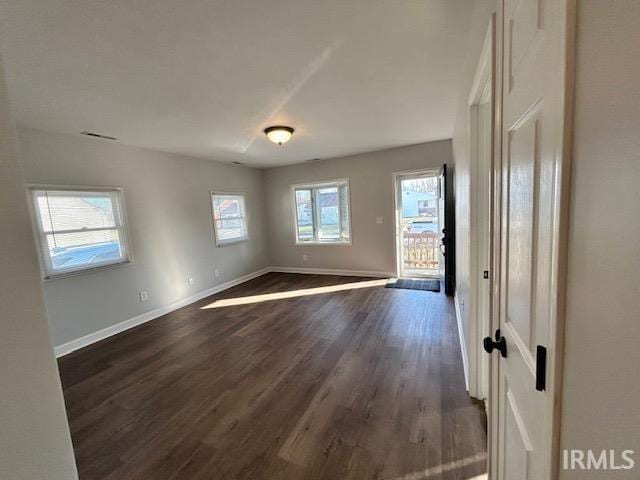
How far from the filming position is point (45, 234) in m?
2.90

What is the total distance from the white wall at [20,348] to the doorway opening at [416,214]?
16.2 ft

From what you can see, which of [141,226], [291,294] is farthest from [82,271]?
[291,294]

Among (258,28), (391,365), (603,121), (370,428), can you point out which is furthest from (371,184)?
(603,121)

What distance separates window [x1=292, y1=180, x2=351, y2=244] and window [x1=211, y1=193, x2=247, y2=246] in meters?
1.19

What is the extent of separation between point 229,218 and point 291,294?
2.05 metres

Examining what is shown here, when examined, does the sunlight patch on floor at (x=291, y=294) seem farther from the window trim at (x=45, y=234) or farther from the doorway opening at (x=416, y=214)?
the window trim at (x=45, y=234)

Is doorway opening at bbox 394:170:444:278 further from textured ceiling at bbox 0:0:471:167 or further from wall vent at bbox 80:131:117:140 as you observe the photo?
wall vent at bbox 80:131:117:140

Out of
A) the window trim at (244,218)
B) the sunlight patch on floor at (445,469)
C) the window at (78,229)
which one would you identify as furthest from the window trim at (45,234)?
the sunlight patch on floor at (445,469)

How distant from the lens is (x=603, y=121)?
42 centimetres

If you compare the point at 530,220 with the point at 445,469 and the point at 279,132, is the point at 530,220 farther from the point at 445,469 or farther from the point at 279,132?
the point at 279,132

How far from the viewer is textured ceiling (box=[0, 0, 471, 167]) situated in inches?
57.6

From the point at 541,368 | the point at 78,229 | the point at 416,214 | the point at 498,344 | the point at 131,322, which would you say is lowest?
the point at 131,322

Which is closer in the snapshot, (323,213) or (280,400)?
(280,400)

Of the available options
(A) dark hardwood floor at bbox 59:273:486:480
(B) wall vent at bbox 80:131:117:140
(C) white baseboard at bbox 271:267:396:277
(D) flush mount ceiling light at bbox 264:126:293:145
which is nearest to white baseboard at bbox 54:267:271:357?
(A) dark hardwood floor at bbox 59:273:486:480
